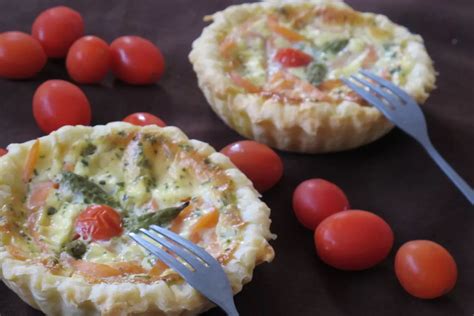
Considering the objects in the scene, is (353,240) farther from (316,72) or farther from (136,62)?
(136,62)

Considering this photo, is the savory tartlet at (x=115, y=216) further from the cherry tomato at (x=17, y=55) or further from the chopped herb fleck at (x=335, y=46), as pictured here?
the chopped herb fleck at (x=335, y=46)

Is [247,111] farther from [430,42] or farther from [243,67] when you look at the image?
[430,42]

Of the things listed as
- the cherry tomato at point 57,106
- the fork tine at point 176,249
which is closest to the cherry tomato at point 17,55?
the cherry tomato at point 57,106

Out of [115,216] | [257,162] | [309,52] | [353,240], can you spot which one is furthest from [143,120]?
[353,240]

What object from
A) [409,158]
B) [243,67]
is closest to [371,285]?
[409,158]

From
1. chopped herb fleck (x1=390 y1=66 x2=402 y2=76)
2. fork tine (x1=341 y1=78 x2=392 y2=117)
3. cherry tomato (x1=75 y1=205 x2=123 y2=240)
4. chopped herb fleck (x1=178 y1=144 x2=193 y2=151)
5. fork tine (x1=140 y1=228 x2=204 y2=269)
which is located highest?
chopped herb fleck (x1=178 y1=144 x2=193 y2=151)

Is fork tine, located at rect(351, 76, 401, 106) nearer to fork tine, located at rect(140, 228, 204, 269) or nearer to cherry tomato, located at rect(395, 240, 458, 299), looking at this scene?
cherry tomato, located at rect(395, 240, 458, 299)

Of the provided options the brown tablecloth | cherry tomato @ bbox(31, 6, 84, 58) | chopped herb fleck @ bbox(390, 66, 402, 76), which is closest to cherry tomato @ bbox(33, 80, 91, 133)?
the brown tablecloth
